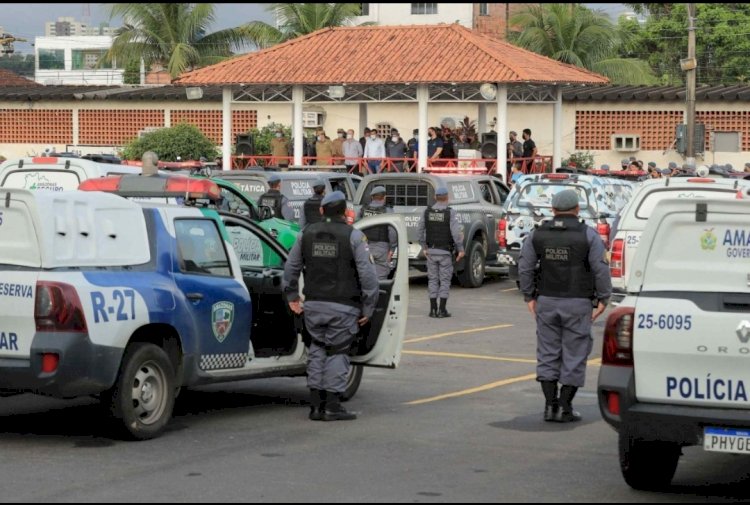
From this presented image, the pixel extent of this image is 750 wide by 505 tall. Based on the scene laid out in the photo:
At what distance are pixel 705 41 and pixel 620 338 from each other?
5866 cm

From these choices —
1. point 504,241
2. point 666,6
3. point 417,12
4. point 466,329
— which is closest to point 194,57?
point 417,12

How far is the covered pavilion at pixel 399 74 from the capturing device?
3578 cm

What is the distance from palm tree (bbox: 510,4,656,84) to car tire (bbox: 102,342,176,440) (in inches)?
1748

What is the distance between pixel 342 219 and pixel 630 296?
3496mm

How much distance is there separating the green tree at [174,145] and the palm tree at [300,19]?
41.4 ft

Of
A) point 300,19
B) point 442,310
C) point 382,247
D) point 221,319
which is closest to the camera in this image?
point 221,319

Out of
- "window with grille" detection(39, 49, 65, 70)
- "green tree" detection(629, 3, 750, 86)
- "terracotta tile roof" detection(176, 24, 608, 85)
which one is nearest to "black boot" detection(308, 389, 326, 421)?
"terracotta tile roof" detection(176, 24, 608, 85)

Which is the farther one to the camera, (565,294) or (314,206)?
(314,206)

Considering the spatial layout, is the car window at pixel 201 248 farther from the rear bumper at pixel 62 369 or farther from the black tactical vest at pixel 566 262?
the black tactical vest at pixel 566 262

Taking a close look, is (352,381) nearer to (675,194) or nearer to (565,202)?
(565,202)

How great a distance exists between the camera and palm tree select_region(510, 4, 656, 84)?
179 feet

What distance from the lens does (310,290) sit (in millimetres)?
11742

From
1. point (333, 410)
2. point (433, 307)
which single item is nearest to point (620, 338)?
point (333, 410)

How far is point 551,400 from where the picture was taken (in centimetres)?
1187
